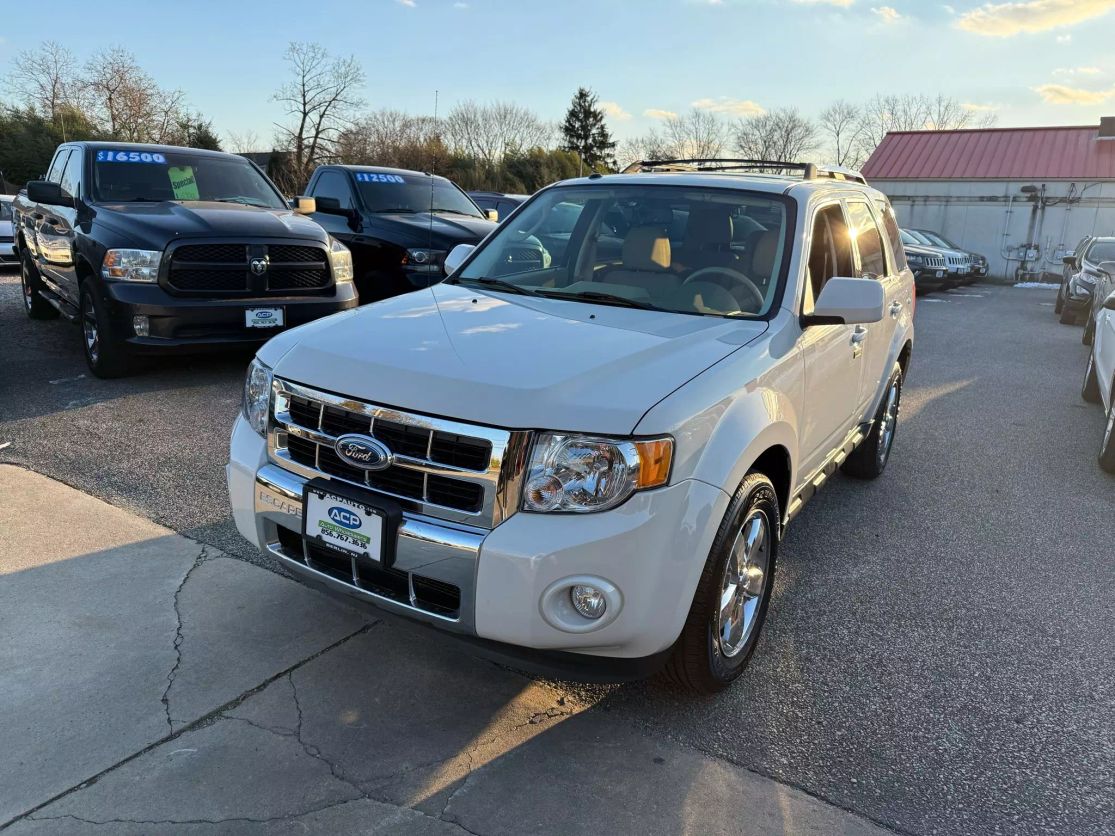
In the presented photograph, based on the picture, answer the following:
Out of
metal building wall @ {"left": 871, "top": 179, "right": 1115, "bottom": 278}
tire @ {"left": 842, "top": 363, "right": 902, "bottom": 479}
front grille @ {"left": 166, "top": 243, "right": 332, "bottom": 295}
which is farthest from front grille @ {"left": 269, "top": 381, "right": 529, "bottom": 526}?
metal building wall @ {"left": 871, "top": 179, "right": 1115, "bottom": 278}

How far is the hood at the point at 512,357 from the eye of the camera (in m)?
2.36

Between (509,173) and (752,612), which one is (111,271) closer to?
(752,612)

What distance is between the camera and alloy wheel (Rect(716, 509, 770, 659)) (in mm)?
2826

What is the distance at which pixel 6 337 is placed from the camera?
8469mm

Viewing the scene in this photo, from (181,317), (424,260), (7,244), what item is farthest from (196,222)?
(7,244)

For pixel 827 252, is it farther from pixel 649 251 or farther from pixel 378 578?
pixel 378 578

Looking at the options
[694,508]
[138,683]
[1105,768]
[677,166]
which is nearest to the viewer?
[694,508]

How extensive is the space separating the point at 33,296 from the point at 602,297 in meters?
8.44

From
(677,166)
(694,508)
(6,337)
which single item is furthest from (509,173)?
Answer: (694,508)

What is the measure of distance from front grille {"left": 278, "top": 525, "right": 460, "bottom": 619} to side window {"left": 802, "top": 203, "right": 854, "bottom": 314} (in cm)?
192

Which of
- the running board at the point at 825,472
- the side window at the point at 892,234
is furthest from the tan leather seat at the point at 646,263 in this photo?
the side window at the point at 892,234

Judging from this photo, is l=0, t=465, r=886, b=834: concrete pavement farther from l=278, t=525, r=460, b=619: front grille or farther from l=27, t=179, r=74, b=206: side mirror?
l=27, t=179, r=74, b=206: side mirror

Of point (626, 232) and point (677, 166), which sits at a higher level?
point (677, 166)

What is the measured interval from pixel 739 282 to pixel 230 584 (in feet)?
8.37
